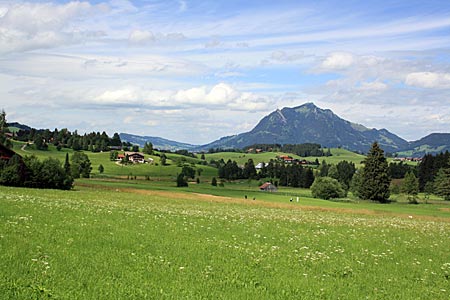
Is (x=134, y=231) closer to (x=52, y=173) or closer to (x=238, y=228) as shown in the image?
(x=238, y=228)

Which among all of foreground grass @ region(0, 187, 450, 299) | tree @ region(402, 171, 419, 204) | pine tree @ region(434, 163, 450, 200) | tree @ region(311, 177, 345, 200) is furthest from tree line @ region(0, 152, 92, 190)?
tree @ region(402, 171, 419, 204)

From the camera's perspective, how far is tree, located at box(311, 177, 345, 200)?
116750 millimetres

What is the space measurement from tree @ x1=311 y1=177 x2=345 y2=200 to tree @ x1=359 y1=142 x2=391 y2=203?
9507 mm

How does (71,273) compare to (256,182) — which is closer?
(71,273)

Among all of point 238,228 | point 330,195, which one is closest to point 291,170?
point 330,195

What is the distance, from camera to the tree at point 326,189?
117 m

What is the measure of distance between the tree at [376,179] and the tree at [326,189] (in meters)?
9.51

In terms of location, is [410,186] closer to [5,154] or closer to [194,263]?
[5,154]

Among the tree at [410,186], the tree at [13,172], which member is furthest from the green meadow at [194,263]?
the tree at [410,186]

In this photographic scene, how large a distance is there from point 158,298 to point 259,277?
153 inches

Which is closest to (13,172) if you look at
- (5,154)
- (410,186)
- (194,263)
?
(5,154)

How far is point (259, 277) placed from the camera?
13.5 meters

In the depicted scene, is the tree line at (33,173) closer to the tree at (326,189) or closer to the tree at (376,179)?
the tree at (326,189)

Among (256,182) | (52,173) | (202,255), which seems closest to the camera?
(202,255)
